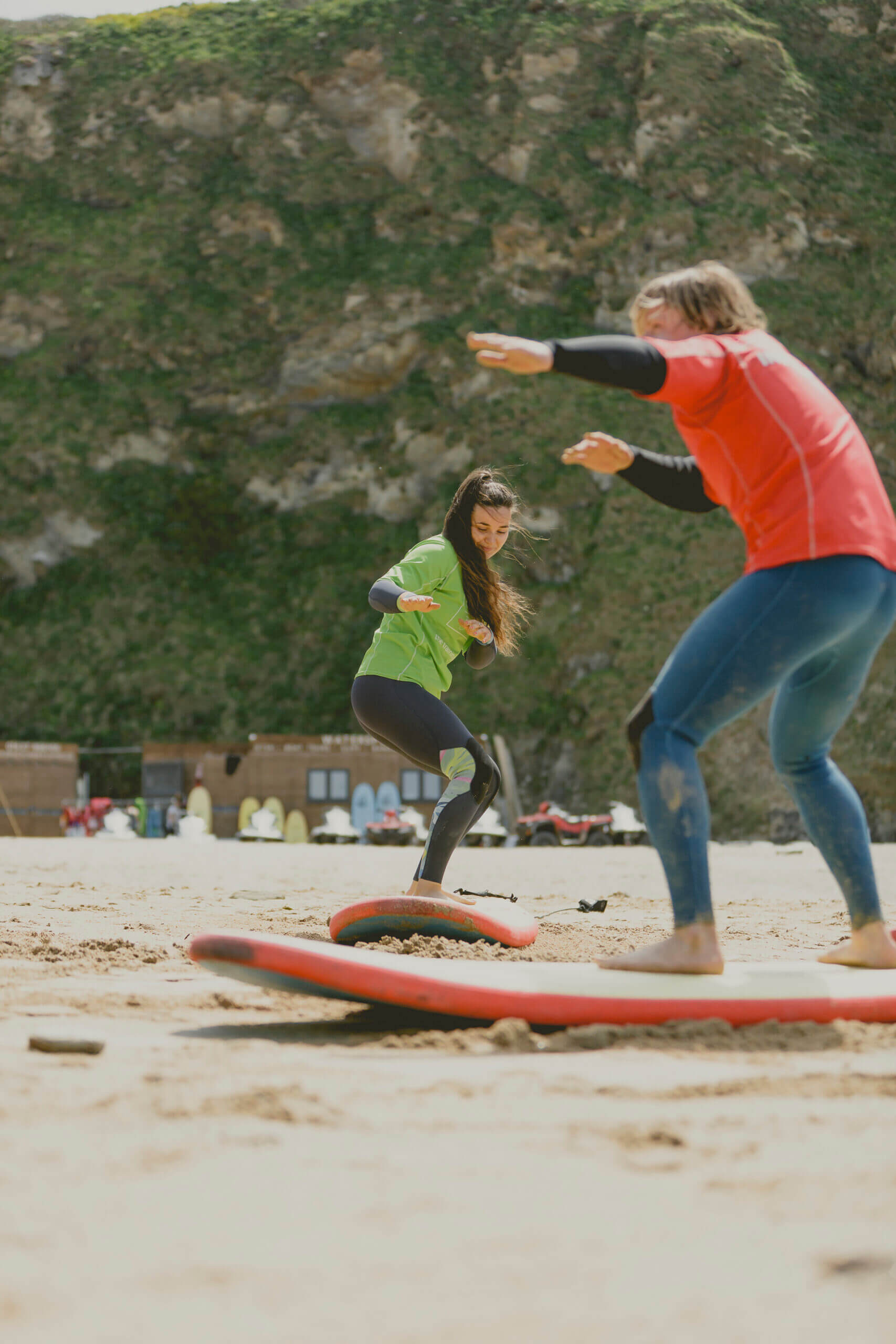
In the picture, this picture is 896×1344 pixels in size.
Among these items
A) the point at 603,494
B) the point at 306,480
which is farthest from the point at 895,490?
the point at 306,480

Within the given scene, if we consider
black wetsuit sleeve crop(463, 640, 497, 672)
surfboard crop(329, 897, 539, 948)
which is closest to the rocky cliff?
black wetsuit sleeve crop(463, 640, 497, 672)

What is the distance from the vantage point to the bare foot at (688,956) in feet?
10.3

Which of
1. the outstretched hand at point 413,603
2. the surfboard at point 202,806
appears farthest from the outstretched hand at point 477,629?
the surfboard at point 202,806

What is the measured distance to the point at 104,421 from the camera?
32719 millimetres

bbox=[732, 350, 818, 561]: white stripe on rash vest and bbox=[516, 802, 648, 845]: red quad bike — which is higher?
bbox=[732, 350, 818, 561]: white stripe on rash vest

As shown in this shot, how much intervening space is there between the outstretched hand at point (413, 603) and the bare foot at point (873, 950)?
1914 millimetres

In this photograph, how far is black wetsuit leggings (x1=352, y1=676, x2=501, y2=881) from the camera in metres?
4.59

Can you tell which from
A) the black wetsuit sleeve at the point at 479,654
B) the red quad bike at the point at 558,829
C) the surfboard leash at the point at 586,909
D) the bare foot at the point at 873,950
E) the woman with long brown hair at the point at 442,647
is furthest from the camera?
the red quad bike at the point at 558,829

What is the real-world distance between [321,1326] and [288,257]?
35602mm

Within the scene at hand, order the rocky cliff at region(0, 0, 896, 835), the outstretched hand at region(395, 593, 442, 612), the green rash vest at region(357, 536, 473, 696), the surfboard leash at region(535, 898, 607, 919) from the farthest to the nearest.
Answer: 1. the rocky cliff at region(0, 0, 896, 835)
2. the surfboard leash at region(535, 898, 607, 919)
3. the green rash vest at region(357, 536, 473, 696)
4. the outstretched hand at region(395, 593, 442, 612)

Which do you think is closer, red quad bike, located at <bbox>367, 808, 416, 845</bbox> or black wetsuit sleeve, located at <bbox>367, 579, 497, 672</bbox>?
black wetsuit sleeve, located at <bbox>367, 579, 497, 672</bbox>

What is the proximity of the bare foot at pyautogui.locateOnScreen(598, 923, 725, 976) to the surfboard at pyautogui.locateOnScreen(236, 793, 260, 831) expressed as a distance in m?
18.9

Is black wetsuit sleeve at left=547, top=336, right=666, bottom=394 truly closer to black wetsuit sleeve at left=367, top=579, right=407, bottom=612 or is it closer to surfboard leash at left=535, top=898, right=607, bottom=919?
A: black wetsuit sleeve at left=367, top=579, right=407, bottom=612

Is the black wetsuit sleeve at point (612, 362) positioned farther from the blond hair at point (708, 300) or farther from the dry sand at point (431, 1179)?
the dry sand at point (431, 1179)
